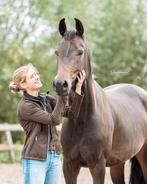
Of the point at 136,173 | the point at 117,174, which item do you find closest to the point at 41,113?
the point at 136,173

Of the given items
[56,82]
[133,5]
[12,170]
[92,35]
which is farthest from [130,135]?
[133,5]

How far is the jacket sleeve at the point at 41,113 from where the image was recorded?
13.7 feet

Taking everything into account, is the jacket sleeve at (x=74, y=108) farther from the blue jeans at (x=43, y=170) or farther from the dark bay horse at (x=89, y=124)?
the blue jeans at (x=43, y=170)

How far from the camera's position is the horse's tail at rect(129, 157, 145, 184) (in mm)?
6348

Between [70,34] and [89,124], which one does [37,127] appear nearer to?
[89,124]

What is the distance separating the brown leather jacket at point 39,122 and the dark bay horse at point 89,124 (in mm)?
249

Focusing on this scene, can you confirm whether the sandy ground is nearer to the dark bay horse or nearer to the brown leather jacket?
the dark bay horse

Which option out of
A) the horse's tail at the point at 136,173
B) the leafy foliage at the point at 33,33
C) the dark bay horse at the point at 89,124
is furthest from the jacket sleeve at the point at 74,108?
the leafy foliage at the point at 33,33

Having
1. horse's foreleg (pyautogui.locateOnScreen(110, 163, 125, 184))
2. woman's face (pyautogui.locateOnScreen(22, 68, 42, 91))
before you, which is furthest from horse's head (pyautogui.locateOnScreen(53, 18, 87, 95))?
horse's foreleg (pyautogui.locateOnScreen(110, 163, 125, 184))

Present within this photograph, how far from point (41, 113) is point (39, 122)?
95 mm

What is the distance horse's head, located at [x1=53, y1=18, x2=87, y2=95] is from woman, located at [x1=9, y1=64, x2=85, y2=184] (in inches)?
5.4

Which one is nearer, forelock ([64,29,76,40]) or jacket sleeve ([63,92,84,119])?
forelock ([64,29,76,40])

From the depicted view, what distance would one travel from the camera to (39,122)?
13.9ft

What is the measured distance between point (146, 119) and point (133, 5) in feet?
56.4
